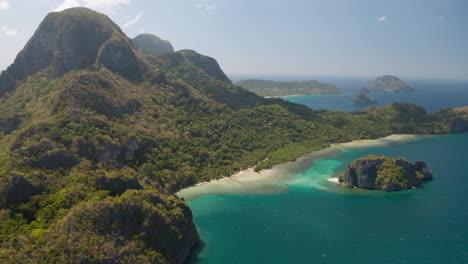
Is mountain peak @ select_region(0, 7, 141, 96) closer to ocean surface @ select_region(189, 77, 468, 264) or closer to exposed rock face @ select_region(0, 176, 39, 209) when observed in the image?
ocean surface @ select_region(189, 77, 468, 264)

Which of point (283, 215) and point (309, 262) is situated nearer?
point (309, 262)

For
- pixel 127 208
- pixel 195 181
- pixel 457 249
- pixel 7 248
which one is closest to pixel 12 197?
pixel 7 248

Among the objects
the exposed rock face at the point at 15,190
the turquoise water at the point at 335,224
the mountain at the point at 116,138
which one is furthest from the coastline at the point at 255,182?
the exposed rock face at the point at 15,190

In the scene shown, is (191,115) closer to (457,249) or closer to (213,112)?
(213,112)

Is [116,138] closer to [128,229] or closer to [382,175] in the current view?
[128,229]

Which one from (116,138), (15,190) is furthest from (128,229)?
(116,138)

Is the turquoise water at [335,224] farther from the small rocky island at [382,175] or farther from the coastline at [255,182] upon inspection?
the coastline at [255,182]
